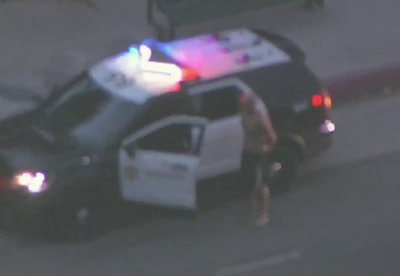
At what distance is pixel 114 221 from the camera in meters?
14.7

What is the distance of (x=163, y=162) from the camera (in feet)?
47.0

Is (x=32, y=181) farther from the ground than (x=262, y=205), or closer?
farther from the ground

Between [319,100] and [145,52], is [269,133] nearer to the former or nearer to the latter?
[319,100]

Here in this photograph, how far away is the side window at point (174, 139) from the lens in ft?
47.2

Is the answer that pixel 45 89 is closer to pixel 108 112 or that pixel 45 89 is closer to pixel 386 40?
pixel 108 112

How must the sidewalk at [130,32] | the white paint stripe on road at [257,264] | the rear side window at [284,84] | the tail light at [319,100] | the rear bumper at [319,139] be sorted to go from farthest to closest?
1. the sidewalk at [130,32]
2. the rear bumper at [319,139]
3. the tail light at [319,100]
4. the rear side window at [284,84]
5. the white paint stripe on road at [257,264]

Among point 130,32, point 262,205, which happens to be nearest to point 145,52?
point 262,205

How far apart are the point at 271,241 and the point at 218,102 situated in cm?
166

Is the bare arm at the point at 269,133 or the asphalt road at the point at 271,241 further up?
the bare arm at the point at 269,133

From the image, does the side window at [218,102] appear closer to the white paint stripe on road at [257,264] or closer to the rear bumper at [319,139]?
the rear bumper at [319,139]

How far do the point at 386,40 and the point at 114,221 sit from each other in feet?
23.5

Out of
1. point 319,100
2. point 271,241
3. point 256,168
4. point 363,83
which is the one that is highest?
point 319,100

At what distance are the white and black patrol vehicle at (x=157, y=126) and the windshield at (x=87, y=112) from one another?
0.05 ft

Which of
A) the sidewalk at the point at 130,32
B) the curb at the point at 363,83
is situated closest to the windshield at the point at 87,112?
the sidewalk at the point at 130,32
